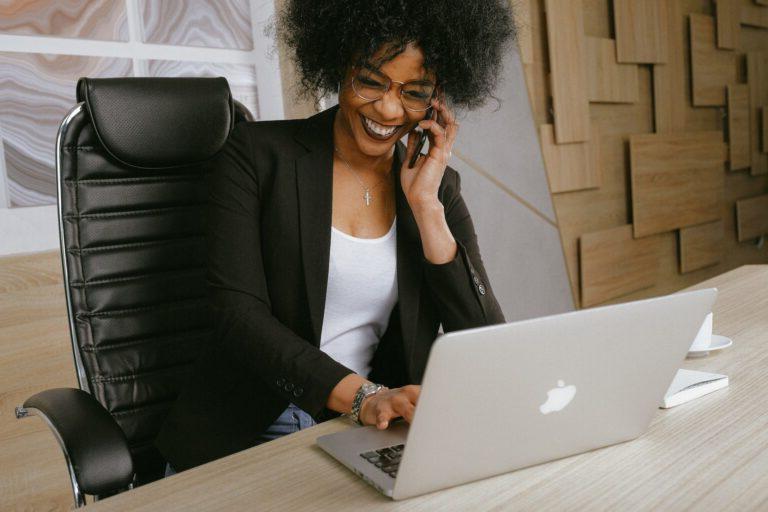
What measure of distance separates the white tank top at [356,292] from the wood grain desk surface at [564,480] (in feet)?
1.44

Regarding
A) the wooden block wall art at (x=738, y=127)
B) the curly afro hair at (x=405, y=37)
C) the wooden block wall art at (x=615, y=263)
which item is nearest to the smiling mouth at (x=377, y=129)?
the curly afro hair at (x=405, y=37)

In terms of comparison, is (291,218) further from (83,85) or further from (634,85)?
(634,85)

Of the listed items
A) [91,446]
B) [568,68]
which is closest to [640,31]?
[568,68]

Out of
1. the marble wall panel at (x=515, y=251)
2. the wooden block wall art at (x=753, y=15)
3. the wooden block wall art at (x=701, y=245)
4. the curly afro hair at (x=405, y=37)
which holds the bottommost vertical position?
the wooden block wall art at (x=701, y=245)

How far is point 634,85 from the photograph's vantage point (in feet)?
12.0

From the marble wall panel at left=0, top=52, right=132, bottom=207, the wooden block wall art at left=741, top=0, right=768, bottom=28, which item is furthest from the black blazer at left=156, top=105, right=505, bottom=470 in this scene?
the wooden block wall art at left=741, top=0, right=768, bottom=28

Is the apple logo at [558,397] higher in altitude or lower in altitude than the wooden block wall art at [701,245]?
higher

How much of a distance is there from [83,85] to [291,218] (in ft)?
1.39

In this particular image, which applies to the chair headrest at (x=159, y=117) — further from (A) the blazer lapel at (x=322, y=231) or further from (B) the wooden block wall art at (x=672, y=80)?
(B) the wooden block wall art at (x=672, y=80)

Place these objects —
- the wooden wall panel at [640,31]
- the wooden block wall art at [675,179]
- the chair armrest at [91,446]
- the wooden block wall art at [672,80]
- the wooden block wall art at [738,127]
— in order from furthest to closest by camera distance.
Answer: the wooden block wall art at [738,127], the wooden block wall art at [672,80], the wooden block wall art at [675,179], the wooden wall panel at [640,31], the chair armrest at [91,446]

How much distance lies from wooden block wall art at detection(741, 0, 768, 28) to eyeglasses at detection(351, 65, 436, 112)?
153 inches

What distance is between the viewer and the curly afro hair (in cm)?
134

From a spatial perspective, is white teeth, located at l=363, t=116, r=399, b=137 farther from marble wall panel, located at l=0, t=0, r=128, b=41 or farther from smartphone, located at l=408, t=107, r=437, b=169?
marble wall panel, located at l=0, t=0, r=128, b=41

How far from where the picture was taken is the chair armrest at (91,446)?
931 mm
